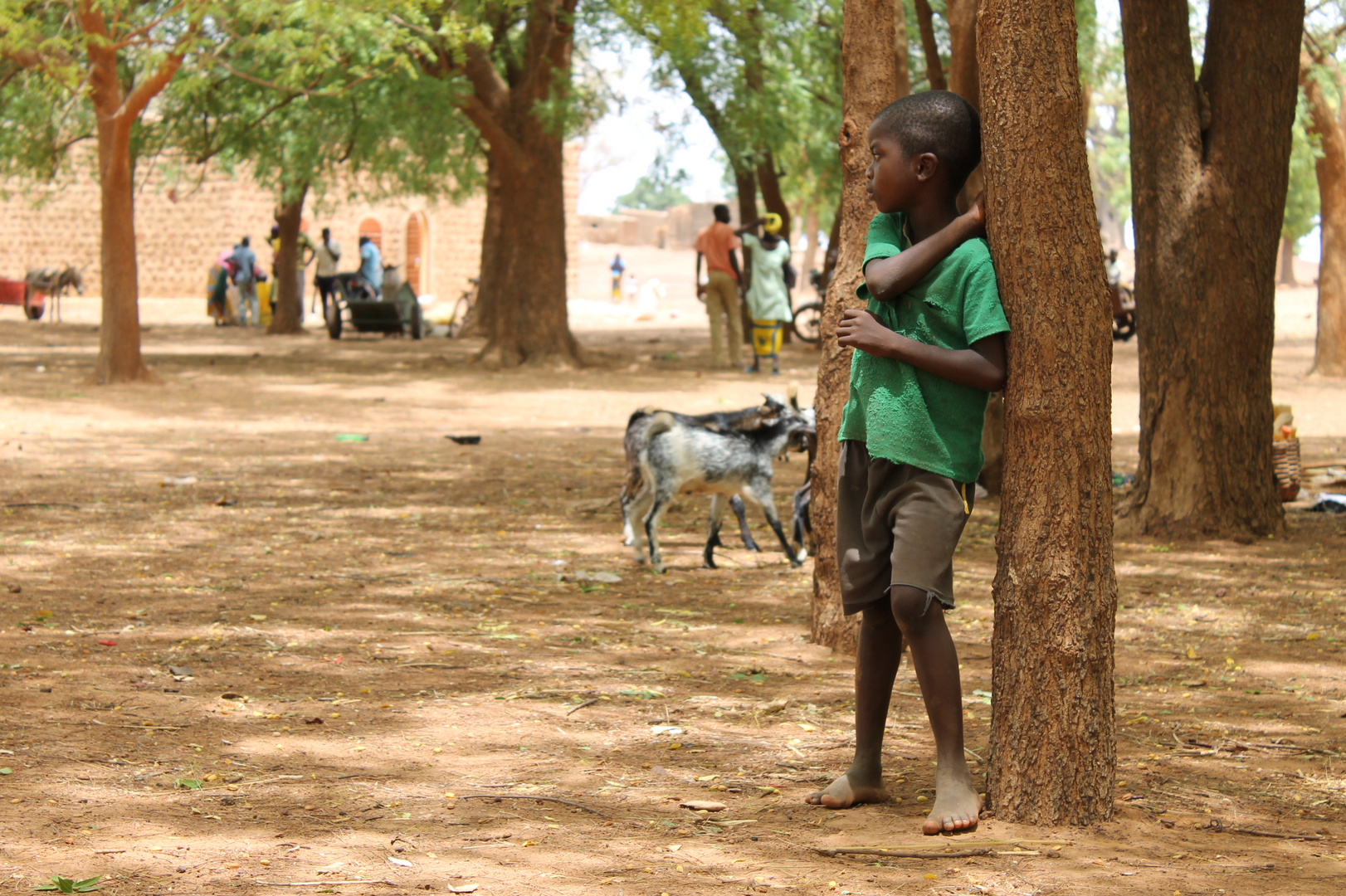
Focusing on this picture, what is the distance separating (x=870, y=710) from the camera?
334 cm

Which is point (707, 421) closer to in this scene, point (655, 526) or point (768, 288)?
point (655, 526)

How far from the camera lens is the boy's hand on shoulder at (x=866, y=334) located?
3.04 m

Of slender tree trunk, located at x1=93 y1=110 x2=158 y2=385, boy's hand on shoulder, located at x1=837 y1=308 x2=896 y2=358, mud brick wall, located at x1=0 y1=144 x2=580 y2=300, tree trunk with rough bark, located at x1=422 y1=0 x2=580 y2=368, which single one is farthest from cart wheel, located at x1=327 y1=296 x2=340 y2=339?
boy's hand on shoulder, located at x1=837 y1=308 x2=896 y2=358

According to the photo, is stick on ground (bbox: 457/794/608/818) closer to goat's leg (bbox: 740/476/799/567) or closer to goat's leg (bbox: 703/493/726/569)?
goat's leg (bbox: 740/476/799/567)

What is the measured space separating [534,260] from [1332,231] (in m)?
9.82

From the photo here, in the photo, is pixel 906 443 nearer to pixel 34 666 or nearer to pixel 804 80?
pixel 34 666

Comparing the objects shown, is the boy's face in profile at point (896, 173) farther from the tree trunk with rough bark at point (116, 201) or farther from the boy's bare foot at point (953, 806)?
the tree trunk with rough bark at point (116, 201)

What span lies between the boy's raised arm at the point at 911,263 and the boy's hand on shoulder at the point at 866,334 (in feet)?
Result: 0.22

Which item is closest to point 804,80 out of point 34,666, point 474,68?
point 474,68

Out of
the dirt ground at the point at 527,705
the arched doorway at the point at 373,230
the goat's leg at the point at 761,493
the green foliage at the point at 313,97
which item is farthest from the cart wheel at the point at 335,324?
the goat's leg at the point at 761,493

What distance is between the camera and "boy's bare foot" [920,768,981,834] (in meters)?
3.08

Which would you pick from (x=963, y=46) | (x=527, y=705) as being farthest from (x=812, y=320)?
(x=527, y=705)

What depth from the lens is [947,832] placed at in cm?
309

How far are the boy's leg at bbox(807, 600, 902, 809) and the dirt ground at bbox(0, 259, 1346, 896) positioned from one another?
0.28ft
